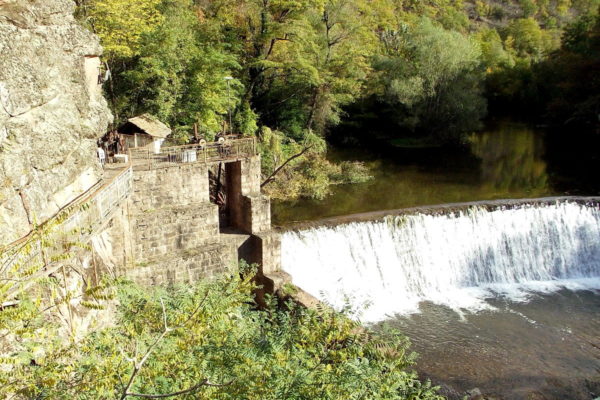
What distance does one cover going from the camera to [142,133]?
1638 centimetres

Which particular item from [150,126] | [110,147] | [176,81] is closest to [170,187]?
[150,126]

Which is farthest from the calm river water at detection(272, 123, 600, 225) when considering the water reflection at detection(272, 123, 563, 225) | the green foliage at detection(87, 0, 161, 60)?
the green foliage at detection(87, 0, 161, 60)

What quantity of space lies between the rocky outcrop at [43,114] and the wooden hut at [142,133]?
228cm

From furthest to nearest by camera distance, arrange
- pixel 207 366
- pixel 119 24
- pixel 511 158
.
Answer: pixel 511 158
pixel 119 24
pixel 207 366

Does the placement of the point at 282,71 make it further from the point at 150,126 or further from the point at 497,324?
the point at 497,324

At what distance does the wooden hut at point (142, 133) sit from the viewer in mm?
16312

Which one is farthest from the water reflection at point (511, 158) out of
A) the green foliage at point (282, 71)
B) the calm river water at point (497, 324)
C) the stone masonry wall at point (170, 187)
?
the stone masonry wall at point (170, 187)

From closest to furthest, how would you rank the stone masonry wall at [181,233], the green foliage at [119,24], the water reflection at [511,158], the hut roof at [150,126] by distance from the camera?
the stone masonry wall at [181,233] → the hut roof at [150,126] → the green foliage at [119,24] → the water reflection at [511,158]

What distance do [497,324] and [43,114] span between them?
13280 millimetres

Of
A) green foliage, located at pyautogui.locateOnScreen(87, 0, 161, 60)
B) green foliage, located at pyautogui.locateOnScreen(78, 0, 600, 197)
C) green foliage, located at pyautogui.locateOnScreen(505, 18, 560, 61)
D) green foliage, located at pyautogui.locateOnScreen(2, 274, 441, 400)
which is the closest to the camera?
green foliage, located at pyautogui.locateOnScreen(2, 274, 441, 400)

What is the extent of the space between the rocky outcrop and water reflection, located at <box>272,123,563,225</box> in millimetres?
9922

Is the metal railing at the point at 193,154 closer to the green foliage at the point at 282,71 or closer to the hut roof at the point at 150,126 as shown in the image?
the hut roof at the point at 150,126

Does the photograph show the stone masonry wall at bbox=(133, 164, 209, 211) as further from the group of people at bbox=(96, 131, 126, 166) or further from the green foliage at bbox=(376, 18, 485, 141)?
the green foliage at bbox=(376, 18, 485, 141)

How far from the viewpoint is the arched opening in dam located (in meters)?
14.4
